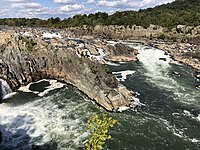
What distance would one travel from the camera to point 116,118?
107ft

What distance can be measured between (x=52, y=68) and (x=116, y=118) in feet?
57.4

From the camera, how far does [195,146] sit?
27328 millimetres

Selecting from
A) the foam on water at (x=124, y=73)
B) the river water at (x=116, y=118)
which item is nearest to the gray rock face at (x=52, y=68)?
the river water at (x=116, y=118)

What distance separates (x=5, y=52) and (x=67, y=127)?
20.6 metres

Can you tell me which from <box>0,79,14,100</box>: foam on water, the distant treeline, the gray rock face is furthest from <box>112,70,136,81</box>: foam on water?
the distant treeline

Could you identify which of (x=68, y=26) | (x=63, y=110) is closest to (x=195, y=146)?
(x=63, y=110)

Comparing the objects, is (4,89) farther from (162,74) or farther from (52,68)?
(162,74)

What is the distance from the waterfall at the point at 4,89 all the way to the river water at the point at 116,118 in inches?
60.2

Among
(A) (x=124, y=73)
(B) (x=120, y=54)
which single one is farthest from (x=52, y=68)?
(B) (x=120, y=54)

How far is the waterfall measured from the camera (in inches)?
1502

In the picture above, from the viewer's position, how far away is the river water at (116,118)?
27.2 meters

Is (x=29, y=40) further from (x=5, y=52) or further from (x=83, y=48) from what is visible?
(x=83, y=48)

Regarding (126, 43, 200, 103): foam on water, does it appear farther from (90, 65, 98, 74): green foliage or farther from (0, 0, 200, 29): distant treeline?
(0, 0, 200, 29): distant treeline

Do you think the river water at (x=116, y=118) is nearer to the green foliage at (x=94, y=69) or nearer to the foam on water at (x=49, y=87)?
the foam on water at (x=49, y=87)
